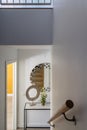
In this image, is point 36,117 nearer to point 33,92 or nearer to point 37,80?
point 33,92

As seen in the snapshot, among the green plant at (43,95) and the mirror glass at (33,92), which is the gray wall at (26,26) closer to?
the green plant at (43,95)

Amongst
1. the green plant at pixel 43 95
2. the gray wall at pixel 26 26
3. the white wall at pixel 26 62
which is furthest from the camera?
the white wall at pixel 26 62

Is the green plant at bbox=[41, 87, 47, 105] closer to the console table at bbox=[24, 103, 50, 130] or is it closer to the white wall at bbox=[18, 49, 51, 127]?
the console table at bbox=[24, 103, 50, 130]

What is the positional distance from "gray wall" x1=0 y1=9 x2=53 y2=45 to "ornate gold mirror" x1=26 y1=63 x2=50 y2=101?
2429 millimetres

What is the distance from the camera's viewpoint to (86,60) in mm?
1312

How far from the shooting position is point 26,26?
3.68m

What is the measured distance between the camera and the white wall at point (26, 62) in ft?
19.9

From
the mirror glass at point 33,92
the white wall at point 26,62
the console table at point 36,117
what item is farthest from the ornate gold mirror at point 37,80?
the console table at point 36,117

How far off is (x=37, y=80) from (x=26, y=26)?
263 cm

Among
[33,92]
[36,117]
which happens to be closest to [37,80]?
[33,92]

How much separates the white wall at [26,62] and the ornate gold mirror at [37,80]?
4.1 inches

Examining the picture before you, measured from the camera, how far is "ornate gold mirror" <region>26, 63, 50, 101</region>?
19.9ft

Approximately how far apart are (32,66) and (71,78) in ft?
14.2

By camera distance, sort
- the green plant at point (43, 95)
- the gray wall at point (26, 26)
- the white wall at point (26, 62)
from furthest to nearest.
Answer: the white wall at point (26, 62)
the green plant at point (43, 95)
the gray wall at point (26, 26)
